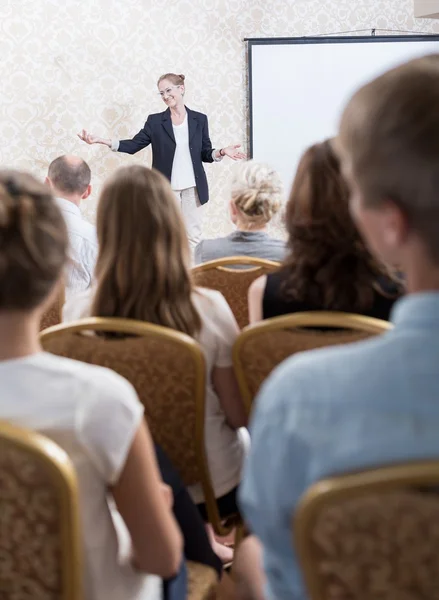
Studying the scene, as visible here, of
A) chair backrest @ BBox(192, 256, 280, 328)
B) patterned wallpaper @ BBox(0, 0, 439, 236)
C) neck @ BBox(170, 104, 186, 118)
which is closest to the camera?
chair backrest @ BBox(192, 256, 280, 328)

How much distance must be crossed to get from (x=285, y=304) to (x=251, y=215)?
3.80 ft

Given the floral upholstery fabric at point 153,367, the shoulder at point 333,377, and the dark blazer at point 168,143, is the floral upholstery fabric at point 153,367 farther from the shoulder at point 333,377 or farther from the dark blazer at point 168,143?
the dark blazer at point 168,143

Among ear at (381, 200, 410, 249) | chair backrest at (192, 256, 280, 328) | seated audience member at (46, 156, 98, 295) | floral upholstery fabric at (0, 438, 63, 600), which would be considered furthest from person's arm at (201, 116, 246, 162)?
ear at (381, 200, 410, 249)

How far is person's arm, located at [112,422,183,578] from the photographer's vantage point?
0.94 metres

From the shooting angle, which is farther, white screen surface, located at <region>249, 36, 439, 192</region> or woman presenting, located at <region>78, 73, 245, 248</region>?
white screen surface, located at <region>249, 36, 439, 192</region>

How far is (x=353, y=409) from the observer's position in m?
0.68

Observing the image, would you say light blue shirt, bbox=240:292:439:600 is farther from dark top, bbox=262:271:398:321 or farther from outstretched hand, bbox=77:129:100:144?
outstretched hand, bbox=77:129:100:144

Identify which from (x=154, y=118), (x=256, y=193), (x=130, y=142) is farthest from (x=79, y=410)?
(x=154, y=118)

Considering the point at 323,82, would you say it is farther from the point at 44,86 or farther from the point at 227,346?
the point at 227,346

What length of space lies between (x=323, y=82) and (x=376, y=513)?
6205 mm

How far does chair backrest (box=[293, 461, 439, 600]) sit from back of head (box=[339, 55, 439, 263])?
0.21 m

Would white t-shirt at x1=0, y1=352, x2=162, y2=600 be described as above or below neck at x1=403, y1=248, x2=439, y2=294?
below

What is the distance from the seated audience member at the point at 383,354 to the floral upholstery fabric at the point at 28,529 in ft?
0.84

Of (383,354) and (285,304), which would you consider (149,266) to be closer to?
(285,304)
